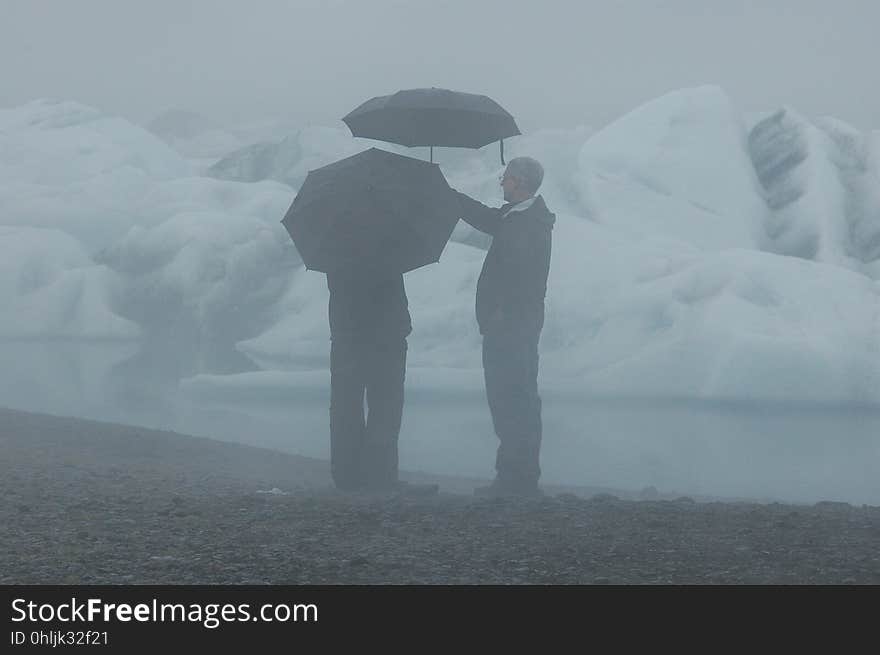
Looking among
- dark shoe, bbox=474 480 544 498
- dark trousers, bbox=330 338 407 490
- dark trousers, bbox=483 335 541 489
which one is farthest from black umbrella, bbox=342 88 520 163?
dark shoe, bbox=474 480 544 498

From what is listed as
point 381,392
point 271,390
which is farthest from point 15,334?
point 381,392

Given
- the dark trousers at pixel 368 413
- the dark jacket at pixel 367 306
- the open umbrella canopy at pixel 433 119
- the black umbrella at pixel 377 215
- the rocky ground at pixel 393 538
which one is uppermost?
the open umbrella canopy at pixel 433 119

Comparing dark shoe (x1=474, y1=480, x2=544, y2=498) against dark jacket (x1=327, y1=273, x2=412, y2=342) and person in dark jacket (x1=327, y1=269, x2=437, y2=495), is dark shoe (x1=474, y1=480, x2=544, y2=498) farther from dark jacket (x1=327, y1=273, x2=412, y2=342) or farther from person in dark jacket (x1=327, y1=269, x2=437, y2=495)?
dark jacket (x1=327, y1=273, x2=412, y2=342)

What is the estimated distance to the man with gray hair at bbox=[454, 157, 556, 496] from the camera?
5.76 metres

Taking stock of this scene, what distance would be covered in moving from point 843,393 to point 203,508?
10.7 metres

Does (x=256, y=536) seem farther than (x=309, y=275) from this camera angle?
No

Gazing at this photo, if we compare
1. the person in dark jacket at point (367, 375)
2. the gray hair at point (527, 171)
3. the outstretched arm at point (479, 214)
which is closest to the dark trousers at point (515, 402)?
the person in dark jacket at point (367, 375)

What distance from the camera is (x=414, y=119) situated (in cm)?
595

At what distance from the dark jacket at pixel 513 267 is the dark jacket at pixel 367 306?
443mm

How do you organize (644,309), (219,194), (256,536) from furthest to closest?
(219,194)
(644,309)
(256,536)

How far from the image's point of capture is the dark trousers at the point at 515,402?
5852 millimetres

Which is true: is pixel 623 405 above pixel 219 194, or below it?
below

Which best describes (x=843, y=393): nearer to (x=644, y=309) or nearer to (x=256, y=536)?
(x=644, y=309)

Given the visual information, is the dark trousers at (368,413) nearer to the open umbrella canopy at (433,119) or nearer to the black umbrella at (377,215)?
the black umbrella at (377,215)
